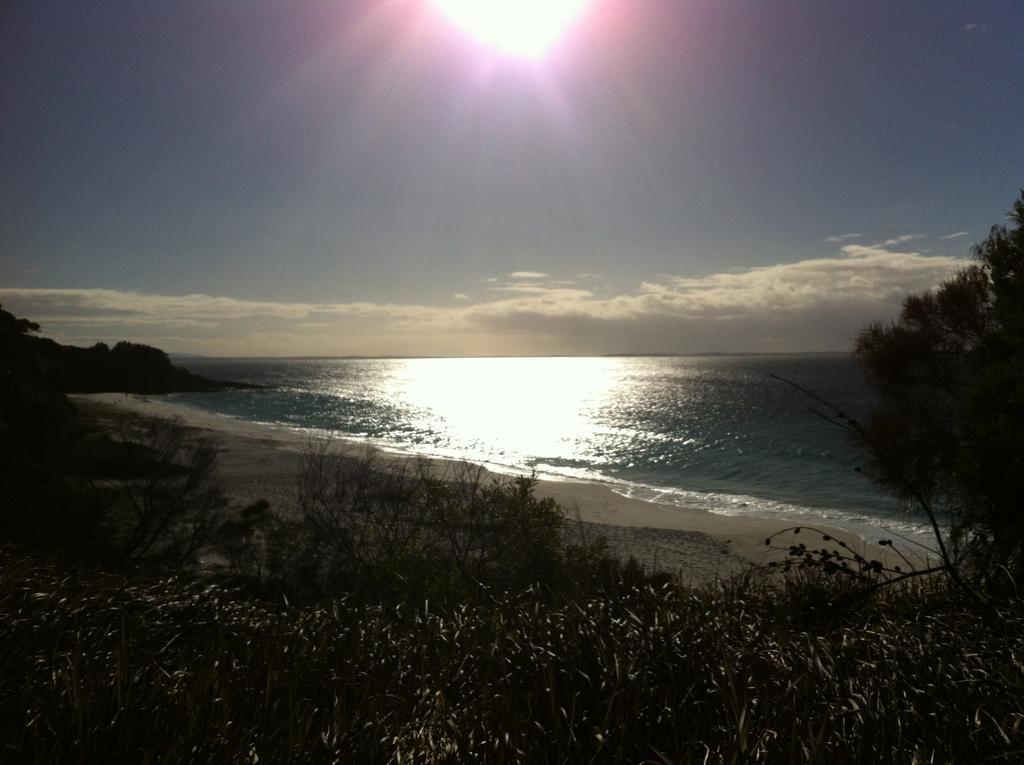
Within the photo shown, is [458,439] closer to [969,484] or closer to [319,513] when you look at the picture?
[319,513]

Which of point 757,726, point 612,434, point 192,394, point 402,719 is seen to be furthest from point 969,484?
point 192,394

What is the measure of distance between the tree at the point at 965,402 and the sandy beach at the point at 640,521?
19.5 feet

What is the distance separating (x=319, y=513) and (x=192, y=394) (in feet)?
357

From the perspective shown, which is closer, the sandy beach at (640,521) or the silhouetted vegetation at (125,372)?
the sandy beach at (640,521)

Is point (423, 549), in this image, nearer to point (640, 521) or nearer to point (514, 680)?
point (514, 680)

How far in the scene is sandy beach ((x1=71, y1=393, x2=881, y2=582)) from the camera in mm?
23375

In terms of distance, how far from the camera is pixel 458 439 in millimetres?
64938

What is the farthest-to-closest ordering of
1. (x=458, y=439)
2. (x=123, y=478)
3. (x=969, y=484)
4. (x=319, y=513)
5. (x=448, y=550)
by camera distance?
(x=458, y=439), (x=123, y=478), (x=319, y=513), (x=448, y=550), (x=969, y=484)

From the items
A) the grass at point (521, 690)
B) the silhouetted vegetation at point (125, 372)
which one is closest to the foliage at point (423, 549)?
the grass at point (521, 690)

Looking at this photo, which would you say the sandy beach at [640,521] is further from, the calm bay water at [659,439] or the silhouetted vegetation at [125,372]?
the silhouetted vegetation at [125,372]

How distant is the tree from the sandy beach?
596cm

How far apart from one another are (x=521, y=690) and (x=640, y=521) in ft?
89.9

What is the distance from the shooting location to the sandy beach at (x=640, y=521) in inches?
920

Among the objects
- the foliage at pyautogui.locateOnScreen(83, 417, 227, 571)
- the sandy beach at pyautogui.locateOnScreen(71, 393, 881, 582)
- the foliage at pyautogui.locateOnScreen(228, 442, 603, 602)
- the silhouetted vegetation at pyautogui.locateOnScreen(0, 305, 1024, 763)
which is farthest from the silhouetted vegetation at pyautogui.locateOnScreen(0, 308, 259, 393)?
the silhouetted vegetation at pyautogui.locateOnScreen(0, 305, 1024, 763)
